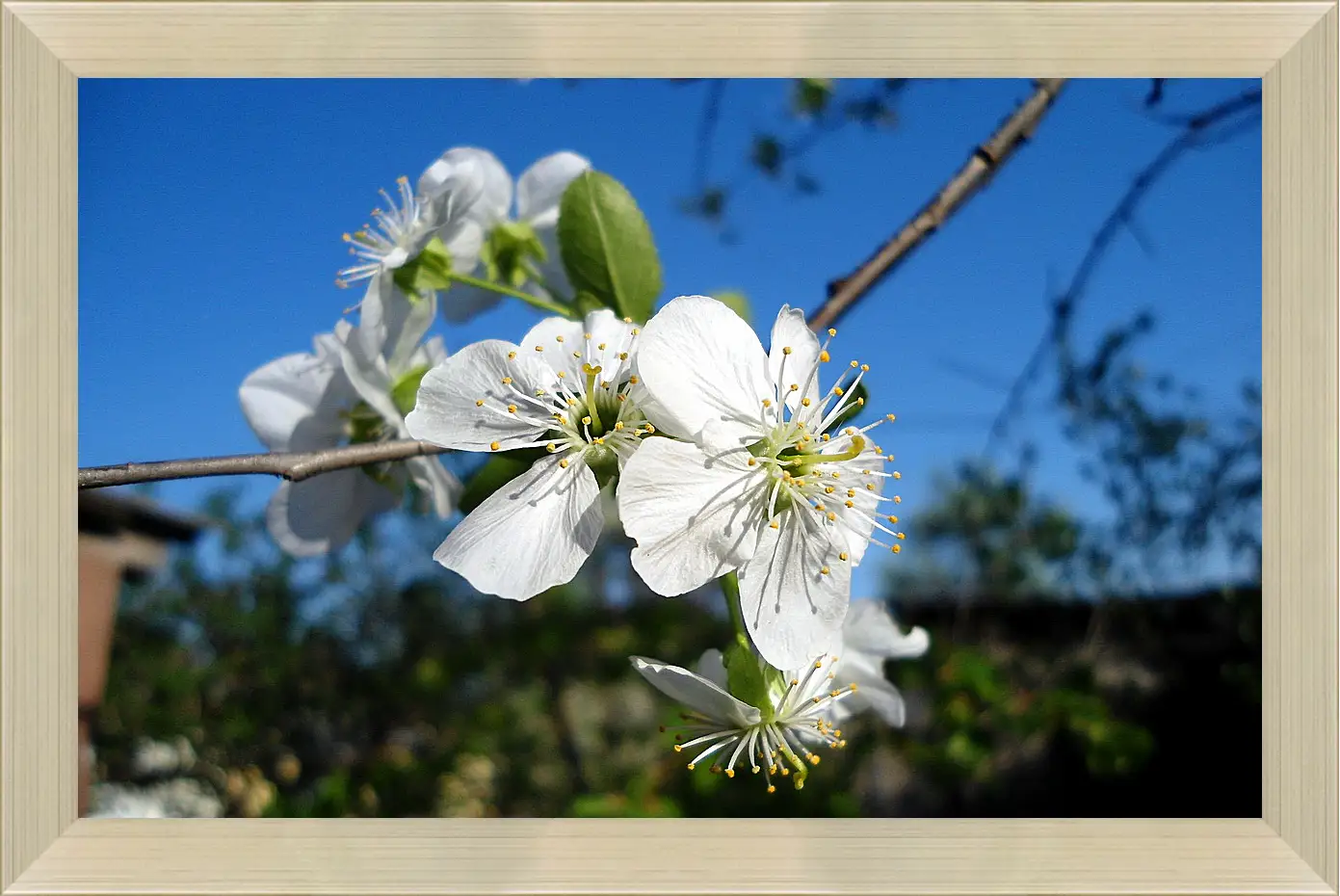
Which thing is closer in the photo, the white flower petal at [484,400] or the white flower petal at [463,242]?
→ the white flower petal at [484,400]

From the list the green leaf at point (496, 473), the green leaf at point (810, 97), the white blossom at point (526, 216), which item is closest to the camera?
the green leaf at point (496, 473)

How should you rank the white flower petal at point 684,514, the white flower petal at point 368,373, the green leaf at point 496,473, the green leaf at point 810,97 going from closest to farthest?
the white flower petal at point 684,514 → the green leaf at point 496,473 → the white flower petal at point 368,373 → the green leaf at point 810,97

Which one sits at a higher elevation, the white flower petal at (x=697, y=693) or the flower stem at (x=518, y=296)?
the flower stem at (x=518, y=296)

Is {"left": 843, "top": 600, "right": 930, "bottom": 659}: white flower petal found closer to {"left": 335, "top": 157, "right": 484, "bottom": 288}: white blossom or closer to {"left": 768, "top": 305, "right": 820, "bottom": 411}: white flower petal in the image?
{"left": 768, "top": 305, "right": 820, "bottom": 411}: white flower petal

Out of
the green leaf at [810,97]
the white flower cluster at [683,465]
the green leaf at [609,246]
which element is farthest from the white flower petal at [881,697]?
the green leaf at [810,97]

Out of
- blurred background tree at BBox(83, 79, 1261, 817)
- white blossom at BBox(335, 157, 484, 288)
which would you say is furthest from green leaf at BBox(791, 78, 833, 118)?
white blossom at BBox(335, 157, 484, 288)

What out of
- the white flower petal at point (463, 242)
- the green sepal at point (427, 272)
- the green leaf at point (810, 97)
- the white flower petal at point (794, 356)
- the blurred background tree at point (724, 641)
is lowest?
the blurred background tree at point (724, 641)

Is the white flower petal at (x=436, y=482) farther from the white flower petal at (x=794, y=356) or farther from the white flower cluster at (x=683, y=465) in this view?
the white flower petal at (x=794, y=356)

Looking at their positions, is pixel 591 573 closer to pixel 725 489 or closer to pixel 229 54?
pixel 229 54
